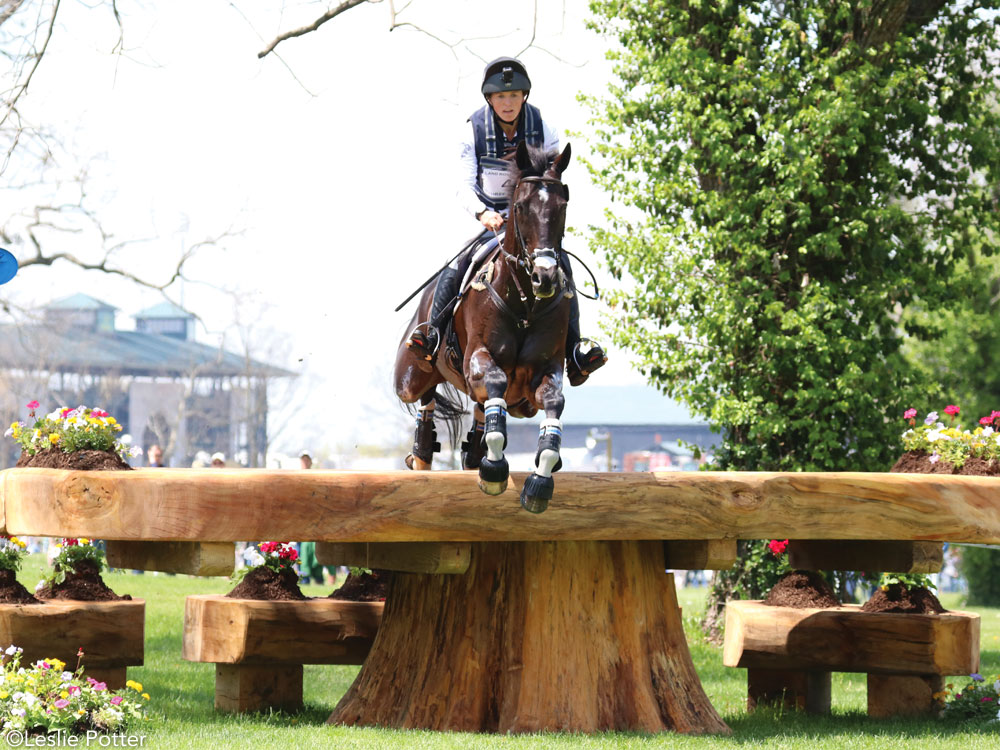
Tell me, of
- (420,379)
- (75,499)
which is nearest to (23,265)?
(420,379)

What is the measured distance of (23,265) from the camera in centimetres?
2512

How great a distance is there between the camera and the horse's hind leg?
8.09m

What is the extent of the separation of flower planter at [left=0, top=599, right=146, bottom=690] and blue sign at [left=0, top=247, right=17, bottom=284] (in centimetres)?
205

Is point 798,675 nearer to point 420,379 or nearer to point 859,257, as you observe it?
point 420,379

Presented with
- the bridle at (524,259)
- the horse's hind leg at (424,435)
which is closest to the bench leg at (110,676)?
the horse's hind leg at (424,435)

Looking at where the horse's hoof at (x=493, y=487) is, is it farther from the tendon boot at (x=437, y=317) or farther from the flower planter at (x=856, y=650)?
the flower planter at (x=856, y=650)

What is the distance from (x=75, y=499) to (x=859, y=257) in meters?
9.21

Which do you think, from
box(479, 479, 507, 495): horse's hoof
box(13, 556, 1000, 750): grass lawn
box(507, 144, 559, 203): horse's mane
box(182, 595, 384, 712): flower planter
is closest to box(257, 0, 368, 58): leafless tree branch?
box(13, 556, 1000, 750): grass lawn

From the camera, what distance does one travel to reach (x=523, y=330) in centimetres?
623

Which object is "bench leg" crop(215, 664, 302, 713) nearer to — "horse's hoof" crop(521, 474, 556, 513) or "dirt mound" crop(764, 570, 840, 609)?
"horse's hoof" crop(521, 474, 556, 513)

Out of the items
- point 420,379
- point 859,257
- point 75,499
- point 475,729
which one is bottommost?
point 475,729

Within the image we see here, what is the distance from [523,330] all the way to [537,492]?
3.36 feet

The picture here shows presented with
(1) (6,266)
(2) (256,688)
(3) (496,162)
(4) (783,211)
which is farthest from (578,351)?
(4) (783,211)

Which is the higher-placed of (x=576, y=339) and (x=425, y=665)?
(x=576, y=339)
